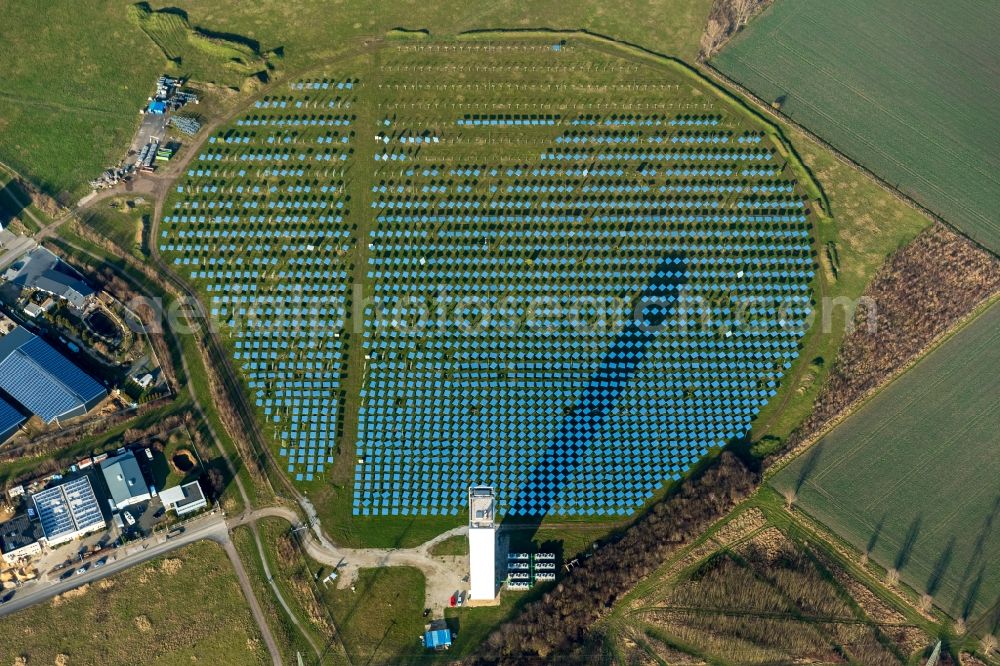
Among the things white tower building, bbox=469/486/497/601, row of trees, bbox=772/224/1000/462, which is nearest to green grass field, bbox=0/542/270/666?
white tower building, bbox=469/486/497/601

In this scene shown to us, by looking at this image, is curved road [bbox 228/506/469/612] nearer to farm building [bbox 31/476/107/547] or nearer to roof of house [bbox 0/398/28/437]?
farm building [bbox 31/476/107/547]

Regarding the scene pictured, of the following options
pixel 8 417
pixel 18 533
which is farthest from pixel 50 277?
pixel 18 533

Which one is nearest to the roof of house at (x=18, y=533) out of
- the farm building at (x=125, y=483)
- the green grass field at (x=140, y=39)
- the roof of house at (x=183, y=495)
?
the farm building at (x=125, y=483)

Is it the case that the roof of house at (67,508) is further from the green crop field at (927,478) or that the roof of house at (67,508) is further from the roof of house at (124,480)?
the green crop field at (927,478)

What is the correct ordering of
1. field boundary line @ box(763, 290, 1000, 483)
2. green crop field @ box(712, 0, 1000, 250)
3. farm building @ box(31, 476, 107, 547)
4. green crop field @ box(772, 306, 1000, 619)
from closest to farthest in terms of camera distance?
green crop field @ box(772, 306, 1000, 619) < farm building @ box(31, 476, 107, 547) < field boundary line @ box(763, 290, 1000, 483) < green crop field @ box(712, 0, 1000, 250)

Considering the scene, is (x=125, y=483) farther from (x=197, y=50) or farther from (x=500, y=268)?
(x=197, y=50)

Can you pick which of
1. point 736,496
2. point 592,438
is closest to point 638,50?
point 592,438
